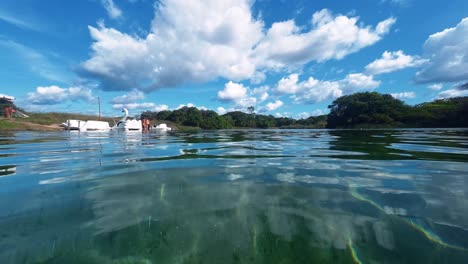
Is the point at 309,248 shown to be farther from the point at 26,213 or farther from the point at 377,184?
the point at 26,213

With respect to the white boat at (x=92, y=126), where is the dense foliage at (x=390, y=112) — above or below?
above

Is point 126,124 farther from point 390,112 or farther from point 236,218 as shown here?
point 390,112

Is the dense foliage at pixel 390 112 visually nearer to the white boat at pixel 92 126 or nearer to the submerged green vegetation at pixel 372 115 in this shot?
the submerged green vegetation at pixel 372 115

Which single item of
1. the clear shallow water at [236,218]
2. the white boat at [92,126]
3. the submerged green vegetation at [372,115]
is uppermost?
the submerged green vegetation at [372,115]

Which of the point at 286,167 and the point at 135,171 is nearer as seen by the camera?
the point at 135,171

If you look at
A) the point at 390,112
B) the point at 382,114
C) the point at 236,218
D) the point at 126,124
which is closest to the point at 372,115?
the point at 382,114

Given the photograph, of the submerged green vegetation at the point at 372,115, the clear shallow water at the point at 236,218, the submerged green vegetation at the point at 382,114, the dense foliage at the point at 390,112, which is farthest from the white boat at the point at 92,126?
the dense foliage at the point at 390,112

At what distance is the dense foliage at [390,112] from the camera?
5739 centimetres

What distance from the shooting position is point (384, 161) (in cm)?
492

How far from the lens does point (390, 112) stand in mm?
76312

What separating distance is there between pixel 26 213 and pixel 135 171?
77.2 inches

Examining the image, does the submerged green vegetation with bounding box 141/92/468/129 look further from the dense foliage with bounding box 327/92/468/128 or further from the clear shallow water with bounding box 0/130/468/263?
the clear shallow water with bounding box 0/130/468/263

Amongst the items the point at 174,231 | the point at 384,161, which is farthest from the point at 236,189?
the point at 384,161

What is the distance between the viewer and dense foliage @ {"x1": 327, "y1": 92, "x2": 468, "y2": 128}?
5739cm
